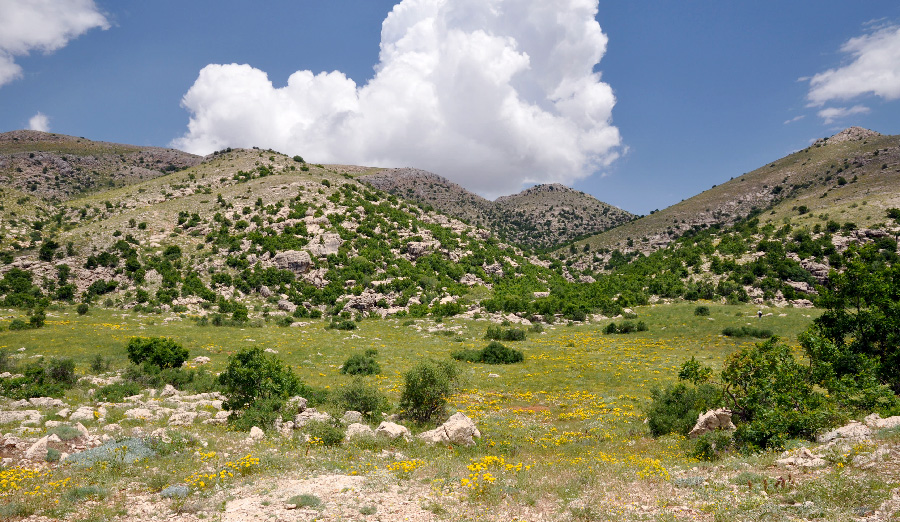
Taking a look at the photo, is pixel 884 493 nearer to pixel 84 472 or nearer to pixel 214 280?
pixel 84 472

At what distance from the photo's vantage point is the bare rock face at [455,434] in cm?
1451

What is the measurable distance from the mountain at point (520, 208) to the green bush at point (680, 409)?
118942 millimetres

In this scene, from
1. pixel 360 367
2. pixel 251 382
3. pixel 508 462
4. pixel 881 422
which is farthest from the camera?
pixel 360 367

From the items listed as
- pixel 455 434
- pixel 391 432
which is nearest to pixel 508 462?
pixel 455 434

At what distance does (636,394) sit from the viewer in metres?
23.8

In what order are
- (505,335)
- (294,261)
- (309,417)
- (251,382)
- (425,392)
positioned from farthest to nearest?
(294,261) < (505,335) < (425,392) < (251,382) < (309,417)

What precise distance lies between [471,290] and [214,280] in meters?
39.2

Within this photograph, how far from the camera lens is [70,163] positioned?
103 m

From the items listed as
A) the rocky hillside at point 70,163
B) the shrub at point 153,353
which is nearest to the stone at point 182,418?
the shrub at point 153,353

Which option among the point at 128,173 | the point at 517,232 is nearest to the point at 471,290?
the point at 517,232

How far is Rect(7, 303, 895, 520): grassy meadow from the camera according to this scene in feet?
27.5

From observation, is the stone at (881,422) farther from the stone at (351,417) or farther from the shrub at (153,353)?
the shrub at (153,353)

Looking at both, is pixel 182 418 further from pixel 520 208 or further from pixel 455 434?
pixel 520 208

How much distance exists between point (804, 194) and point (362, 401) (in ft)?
393
